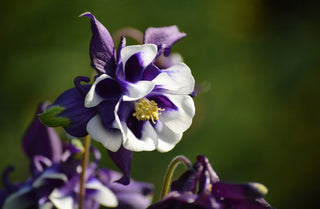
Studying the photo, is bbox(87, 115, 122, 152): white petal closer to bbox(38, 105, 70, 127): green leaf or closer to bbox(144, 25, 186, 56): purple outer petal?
bbox(38, 105, 70, 127): green leaf

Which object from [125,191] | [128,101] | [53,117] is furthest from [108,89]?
[125,191]

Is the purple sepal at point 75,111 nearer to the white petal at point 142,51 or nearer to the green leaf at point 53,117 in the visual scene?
the green leaf at point 53,117

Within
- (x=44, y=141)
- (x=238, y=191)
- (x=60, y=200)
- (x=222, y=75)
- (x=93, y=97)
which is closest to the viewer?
(x=238, y=191)

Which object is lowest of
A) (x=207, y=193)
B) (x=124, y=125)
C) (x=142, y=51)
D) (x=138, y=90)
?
(x=207, y=193)

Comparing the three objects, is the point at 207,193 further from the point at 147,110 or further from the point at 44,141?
the point at 44,141

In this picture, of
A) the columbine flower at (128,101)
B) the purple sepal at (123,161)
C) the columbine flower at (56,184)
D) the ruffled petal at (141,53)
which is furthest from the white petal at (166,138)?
the columbine flower at (56,184)

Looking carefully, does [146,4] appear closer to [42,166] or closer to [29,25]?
[29,25]

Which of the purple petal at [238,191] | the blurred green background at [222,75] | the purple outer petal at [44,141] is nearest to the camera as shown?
the purple petal at [238,191]
